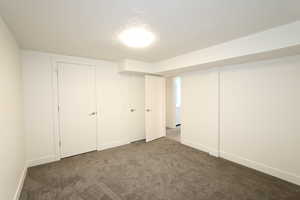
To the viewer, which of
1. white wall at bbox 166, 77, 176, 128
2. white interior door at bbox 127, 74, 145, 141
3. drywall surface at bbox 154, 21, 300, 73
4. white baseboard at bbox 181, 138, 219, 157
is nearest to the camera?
drywall surface at bbox 154, 21, 300, 73

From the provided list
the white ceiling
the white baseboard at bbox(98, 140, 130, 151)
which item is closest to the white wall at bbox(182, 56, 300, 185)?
the white ceiling


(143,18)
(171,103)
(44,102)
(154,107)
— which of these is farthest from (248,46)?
(171,103)

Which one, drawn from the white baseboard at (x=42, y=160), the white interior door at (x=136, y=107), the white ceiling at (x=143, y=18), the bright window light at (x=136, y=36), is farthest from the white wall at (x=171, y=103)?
the white baseboard at (x=42, y=160)

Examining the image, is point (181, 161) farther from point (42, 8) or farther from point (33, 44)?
point (33, 44)

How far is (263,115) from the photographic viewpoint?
2568 mm

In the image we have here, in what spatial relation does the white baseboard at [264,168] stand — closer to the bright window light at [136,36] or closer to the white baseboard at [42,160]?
the bright window light at [136,36]

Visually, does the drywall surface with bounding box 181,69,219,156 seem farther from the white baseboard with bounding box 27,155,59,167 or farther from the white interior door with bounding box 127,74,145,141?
the white baseboard with bounding box 27,155,59,167

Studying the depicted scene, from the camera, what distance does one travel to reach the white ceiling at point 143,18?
1396 millimetres

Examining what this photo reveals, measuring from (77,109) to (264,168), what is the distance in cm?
387

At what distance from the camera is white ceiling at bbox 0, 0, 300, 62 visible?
1396mm

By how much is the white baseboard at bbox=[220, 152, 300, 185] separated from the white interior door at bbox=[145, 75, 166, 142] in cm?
192

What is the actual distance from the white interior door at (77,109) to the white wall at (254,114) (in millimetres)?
2559

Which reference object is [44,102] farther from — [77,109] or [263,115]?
[263,115]

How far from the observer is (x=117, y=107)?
3932 millimetres
